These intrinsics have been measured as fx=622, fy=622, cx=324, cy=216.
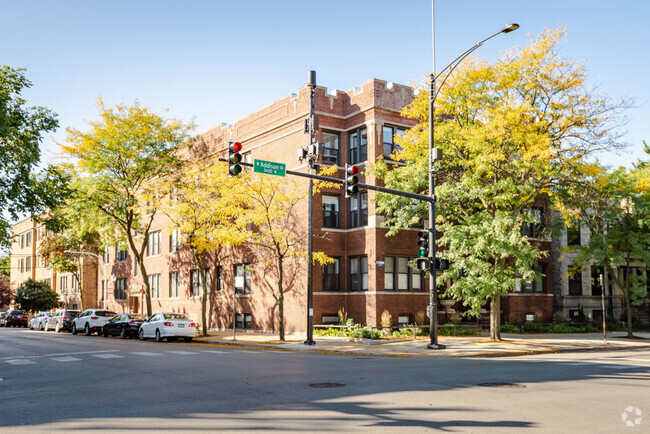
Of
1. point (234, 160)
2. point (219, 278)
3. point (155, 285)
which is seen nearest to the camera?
point (234, 160)

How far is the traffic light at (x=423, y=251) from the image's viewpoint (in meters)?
22.3

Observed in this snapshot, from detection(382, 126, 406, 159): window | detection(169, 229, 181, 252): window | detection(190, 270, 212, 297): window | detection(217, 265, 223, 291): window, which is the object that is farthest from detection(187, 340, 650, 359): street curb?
detection(169, 229, 181, 252): window

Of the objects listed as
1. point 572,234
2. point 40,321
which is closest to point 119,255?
point 40,321

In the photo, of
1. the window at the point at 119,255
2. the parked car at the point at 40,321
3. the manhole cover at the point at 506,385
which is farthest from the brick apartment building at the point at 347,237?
the window at the point at 119,255

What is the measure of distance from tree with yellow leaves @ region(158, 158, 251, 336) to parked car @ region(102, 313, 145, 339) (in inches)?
174

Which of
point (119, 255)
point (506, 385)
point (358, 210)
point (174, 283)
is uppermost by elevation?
point (358, 210)

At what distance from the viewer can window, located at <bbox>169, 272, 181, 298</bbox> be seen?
1828 inches

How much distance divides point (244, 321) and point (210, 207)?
918cm

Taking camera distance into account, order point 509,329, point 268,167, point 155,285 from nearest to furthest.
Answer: point 268,167
point 509,329
point 155,285

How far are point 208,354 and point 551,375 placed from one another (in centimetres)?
1169

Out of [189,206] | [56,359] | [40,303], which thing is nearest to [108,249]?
[40,303]

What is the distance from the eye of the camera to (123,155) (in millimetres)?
36781

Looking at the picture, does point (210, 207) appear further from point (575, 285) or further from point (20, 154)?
point (575, 285)

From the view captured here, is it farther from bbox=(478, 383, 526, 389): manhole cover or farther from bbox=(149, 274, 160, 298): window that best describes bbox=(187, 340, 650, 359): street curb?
bbox=(149, 274, 160, 298): window
